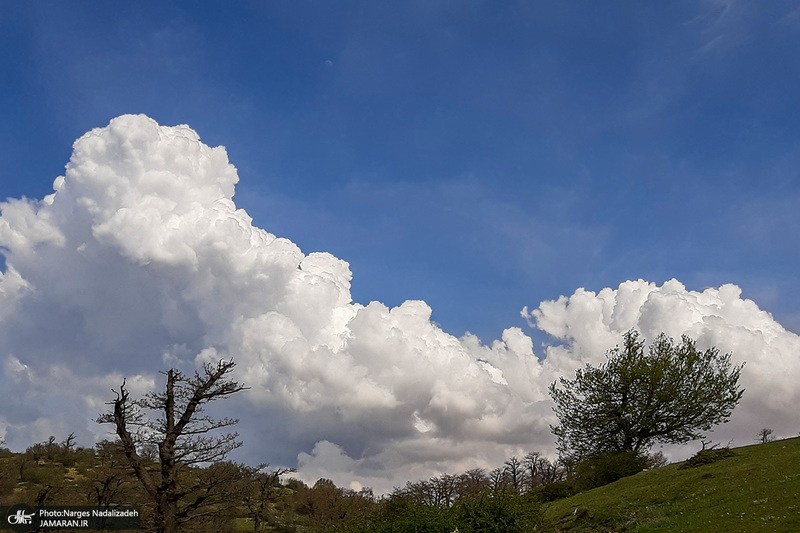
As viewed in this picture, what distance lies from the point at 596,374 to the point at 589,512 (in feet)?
80.8

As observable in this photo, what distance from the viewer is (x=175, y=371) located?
29.1m

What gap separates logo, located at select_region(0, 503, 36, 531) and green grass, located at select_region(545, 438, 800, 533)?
37.7 meters

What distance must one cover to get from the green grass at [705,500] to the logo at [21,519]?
37673 millimetres

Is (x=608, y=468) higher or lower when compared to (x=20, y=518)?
higher

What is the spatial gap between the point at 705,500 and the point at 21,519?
4714 centimetres

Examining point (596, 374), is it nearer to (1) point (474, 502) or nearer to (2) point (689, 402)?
(2) point (689, 402)

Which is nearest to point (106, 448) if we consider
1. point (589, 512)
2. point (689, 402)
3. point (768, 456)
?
point (589, 512)

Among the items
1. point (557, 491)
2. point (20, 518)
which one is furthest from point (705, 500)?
point (20, 518)

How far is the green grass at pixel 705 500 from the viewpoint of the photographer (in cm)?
2409

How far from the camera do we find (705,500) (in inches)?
1174

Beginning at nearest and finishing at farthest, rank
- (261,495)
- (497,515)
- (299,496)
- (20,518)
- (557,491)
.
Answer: (497,515) < (20,518) < (557,491) < (261,495) < (299,496)

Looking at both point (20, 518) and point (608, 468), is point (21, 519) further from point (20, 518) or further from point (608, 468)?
point (608, 468)

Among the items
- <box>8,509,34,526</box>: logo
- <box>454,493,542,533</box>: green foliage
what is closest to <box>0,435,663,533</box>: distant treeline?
<box>454,493,542,533</box>: green foliage

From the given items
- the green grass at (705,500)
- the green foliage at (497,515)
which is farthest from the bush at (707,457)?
the green foliage at (497,515)
